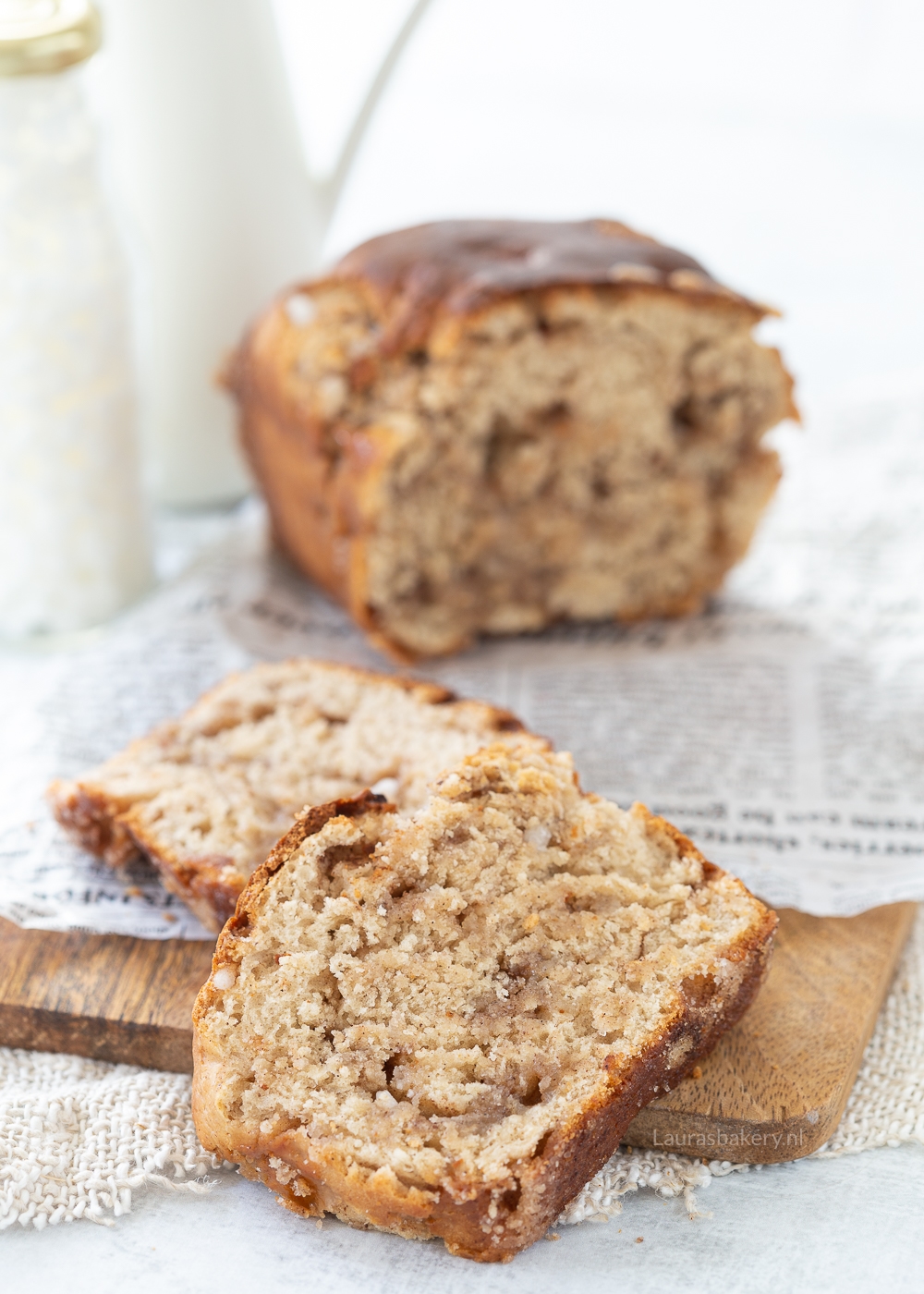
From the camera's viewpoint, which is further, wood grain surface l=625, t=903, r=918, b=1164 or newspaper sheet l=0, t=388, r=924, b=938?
newspaper sheet l=0, t=388, r=924, b=938

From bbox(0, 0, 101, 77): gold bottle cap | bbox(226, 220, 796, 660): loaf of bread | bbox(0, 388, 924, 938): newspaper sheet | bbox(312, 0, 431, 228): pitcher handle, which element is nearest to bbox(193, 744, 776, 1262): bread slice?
bbox(0, 388, 924, 938): newspaper sheet

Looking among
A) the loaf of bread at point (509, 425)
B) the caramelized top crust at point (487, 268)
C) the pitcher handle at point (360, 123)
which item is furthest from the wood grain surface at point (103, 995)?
the pitcher handle at point (360, 123)

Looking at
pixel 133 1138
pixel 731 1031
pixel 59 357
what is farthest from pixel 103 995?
pixel 59 357

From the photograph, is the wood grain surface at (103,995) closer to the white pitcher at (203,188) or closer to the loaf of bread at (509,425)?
the loaf of bread at (509,425)

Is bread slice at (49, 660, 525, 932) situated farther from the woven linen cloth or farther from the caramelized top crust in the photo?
the caramelized top crust

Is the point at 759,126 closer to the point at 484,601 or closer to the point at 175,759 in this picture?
the point at 484,601

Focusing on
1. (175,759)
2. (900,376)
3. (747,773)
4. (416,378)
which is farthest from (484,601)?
(900,376)
